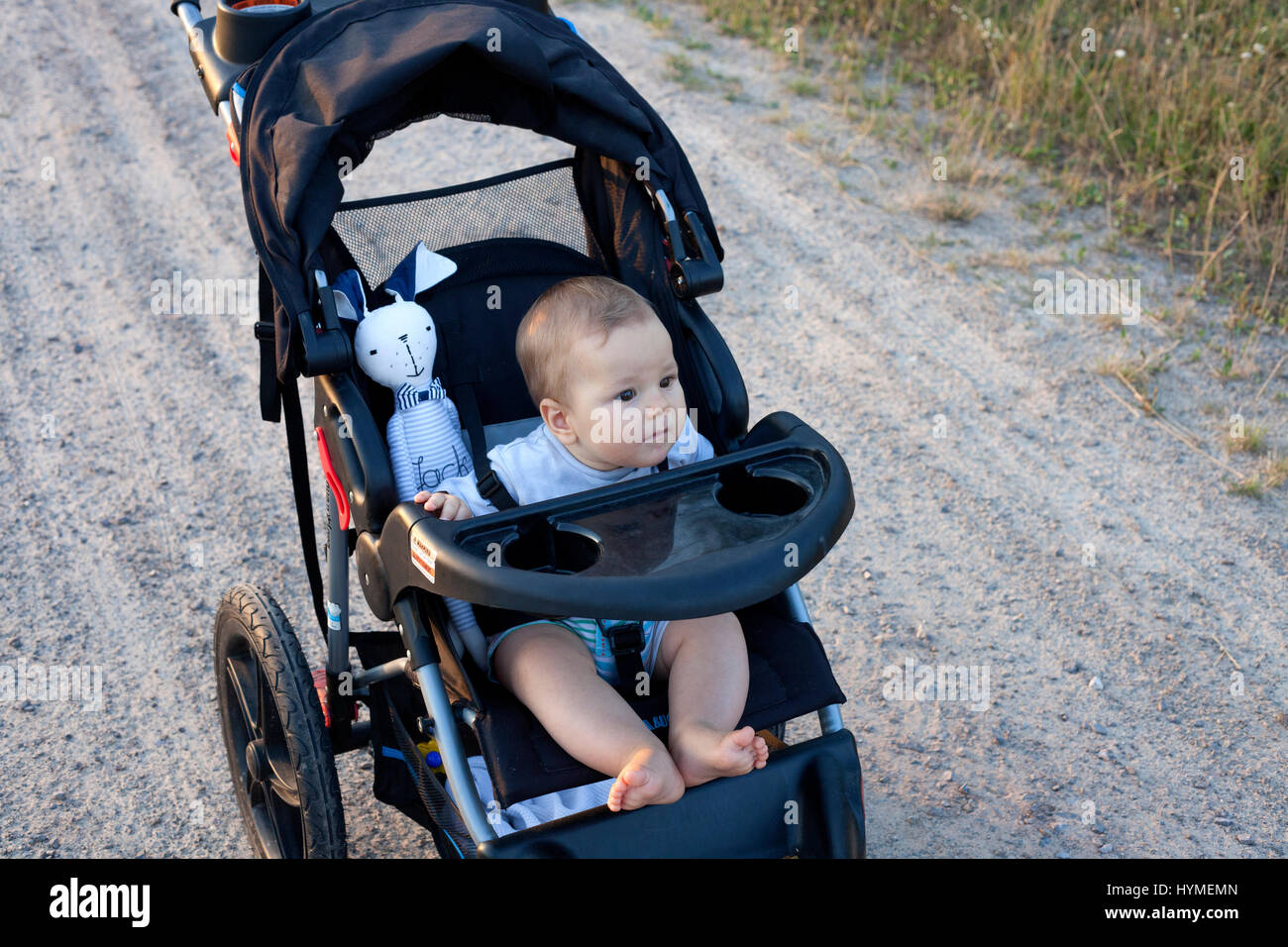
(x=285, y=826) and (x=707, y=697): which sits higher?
(x=707, y=697)

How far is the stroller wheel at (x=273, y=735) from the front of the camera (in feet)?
8.19

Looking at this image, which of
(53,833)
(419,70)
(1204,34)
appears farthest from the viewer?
(1204,34)

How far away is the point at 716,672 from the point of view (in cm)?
234

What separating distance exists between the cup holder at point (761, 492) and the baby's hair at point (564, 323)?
37 centimetres

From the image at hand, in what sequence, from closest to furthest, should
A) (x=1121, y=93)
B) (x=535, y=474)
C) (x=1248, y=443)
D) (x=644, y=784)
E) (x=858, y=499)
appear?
(x=644, y=784) < (x=535, y=474) < (x=858, y=499) < (x=1248, y=443) < (x=1121, y=93)

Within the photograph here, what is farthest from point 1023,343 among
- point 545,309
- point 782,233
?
point 545,309

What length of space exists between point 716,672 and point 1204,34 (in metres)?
5.32

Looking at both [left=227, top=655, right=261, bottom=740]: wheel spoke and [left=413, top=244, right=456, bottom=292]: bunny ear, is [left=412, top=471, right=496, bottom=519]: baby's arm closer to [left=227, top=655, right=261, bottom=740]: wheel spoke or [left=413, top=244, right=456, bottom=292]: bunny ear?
[left=413, top=244, right=456, bottom=292]: bunny ear

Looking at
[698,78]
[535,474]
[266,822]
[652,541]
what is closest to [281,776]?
[266,822]

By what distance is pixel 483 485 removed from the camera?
249 cm

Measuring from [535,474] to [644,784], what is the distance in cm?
73

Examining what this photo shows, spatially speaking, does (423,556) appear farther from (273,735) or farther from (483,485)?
(273,735)

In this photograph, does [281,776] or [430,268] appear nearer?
[281,776]

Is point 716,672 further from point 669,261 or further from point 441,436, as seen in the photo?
point 669,261
